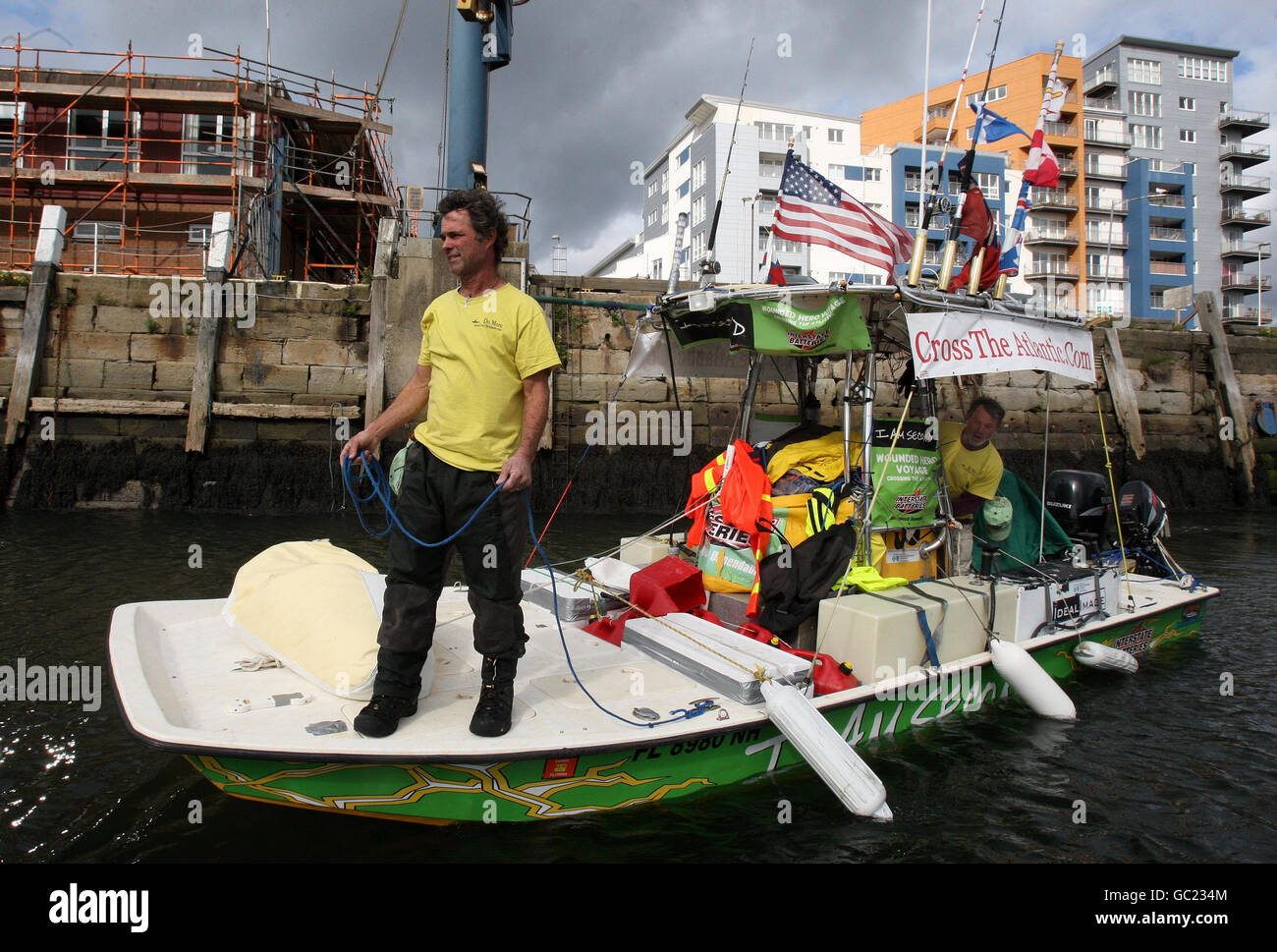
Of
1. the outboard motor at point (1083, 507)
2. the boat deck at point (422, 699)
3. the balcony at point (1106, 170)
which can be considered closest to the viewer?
the boat deck at point (422, 699)

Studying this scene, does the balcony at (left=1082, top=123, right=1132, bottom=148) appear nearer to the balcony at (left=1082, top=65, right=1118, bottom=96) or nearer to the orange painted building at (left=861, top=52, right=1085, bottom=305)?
the orange painted building at (left=861, top=52, right=1085, bottom=305)

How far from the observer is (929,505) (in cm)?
548

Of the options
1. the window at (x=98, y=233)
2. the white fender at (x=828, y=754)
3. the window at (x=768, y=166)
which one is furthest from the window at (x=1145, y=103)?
the white fender at (x=828, y=754)

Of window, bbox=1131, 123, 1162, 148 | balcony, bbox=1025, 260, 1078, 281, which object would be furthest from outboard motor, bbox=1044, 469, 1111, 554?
window, bbox=1131, 123, 1162, 148

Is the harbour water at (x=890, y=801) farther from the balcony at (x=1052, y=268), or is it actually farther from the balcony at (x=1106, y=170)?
the balcony at (x=1106, y=170)

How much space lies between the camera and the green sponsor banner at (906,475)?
516 cm

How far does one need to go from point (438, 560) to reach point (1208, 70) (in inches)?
2975

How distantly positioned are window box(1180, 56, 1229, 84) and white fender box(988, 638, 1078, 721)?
7128cm

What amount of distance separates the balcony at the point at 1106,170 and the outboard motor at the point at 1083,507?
56166 mm

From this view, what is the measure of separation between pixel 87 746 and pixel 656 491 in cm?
1054

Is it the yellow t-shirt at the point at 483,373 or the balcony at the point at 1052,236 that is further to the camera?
the balcony at the point at 1052,236

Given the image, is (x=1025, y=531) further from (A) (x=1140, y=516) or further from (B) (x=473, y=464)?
(B) (x=473, y=464)

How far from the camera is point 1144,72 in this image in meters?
56.9
